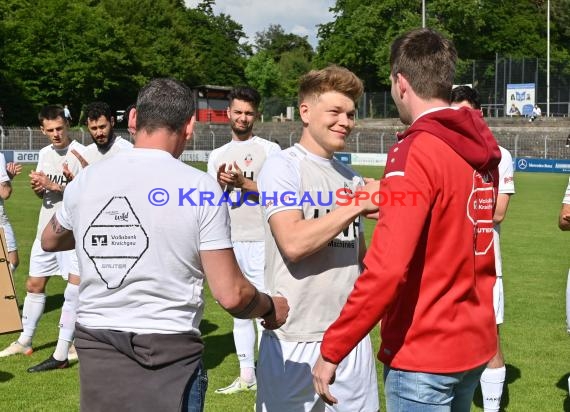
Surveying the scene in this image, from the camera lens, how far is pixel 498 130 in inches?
1909

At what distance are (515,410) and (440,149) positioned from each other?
14.2ft

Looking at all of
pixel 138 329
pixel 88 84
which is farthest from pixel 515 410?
pixel 88 84

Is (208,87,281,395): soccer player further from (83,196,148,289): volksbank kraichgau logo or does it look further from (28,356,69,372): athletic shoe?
(83,196,148,289): volksbank kraichgau logo

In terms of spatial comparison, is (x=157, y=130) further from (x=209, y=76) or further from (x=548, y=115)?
(x=209, y=76)

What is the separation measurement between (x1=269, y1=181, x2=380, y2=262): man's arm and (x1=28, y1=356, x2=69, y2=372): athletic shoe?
4.55 m

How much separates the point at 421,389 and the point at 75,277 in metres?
5.42

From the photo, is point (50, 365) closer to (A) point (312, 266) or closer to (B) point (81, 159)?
(B) point (81, 159)

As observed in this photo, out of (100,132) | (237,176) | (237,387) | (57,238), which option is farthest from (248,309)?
(100,132)

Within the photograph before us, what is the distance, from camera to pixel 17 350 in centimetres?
838

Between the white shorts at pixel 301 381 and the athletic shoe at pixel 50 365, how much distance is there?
13.4ft

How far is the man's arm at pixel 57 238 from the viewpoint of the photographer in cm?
373

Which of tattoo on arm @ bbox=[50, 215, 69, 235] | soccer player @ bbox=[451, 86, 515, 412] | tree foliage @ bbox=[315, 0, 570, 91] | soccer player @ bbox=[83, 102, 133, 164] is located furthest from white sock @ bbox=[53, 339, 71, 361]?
tree foliage @ bbox=[315, 0, 570, 91]

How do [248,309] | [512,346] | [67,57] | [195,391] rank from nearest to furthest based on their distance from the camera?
1. [195,391]
2. [248,309]
3. [512,346]
4. [67,57]

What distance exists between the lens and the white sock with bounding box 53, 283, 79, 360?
7.78 meters
